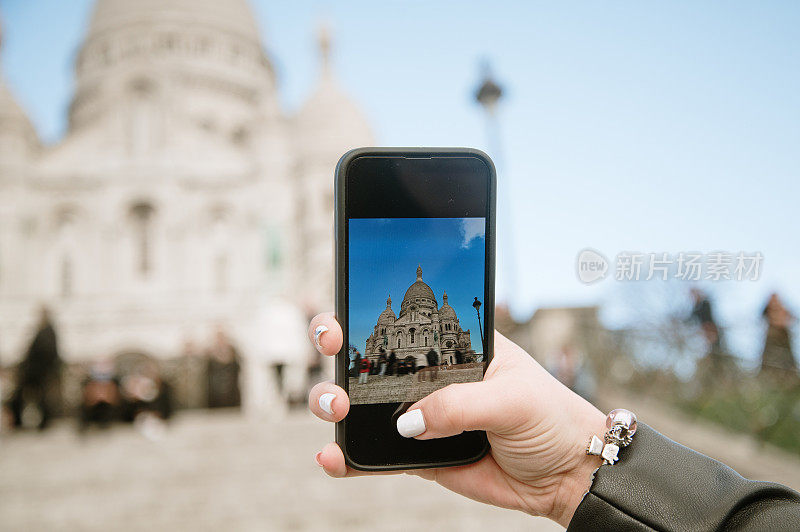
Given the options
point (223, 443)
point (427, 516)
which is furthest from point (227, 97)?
point (427, 516)

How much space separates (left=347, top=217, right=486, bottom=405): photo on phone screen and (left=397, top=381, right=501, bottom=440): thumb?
6cm

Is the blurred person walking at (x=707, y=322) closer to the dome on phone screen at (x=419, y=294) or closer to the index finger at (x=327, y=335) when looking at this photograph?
the dome on phone screen at (x=419, y=294)

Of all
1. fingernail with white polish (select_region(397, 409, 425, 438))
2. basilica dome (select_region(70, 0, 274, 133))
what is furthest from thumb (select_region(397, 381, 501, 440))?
basilica dome (select_region(70, 0, 274, 133))

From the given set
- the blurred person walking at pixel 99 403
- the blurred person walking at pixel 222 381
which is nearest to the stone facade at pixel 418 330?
the blurred person walking at pixel 99 403

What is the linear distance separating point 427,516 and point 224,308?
16.3 m

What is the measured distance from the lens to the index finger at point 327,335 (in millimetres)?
1293

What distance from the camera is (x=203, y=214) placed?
21.6m

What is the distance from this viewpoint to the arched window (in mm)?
21438

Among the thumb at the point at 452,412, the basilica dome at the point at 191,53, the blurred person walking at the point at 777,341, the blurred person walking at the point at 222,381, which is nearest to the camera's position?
the thumb at the point at 452,412

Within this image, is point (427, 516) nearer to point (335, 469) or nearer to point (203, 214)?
point (335, 469)

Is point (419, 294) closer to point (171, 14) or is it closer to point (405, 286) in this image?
point (405, 286)

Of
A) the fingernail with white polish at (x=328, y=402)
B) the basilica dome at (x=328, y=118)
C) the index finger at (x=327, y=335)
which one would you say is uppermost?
the basilica dome at (x=328, y=118)

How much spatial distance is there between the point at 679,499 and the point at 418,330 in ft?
1.79

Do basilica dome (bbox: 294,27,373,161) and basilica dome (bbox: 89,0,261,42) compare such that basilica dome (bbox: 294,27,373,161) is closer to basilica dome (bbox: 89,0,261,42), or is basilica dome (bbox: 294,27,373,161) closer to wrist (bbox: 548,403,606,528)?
basilica dome (bbox: 89,0,261,42)
